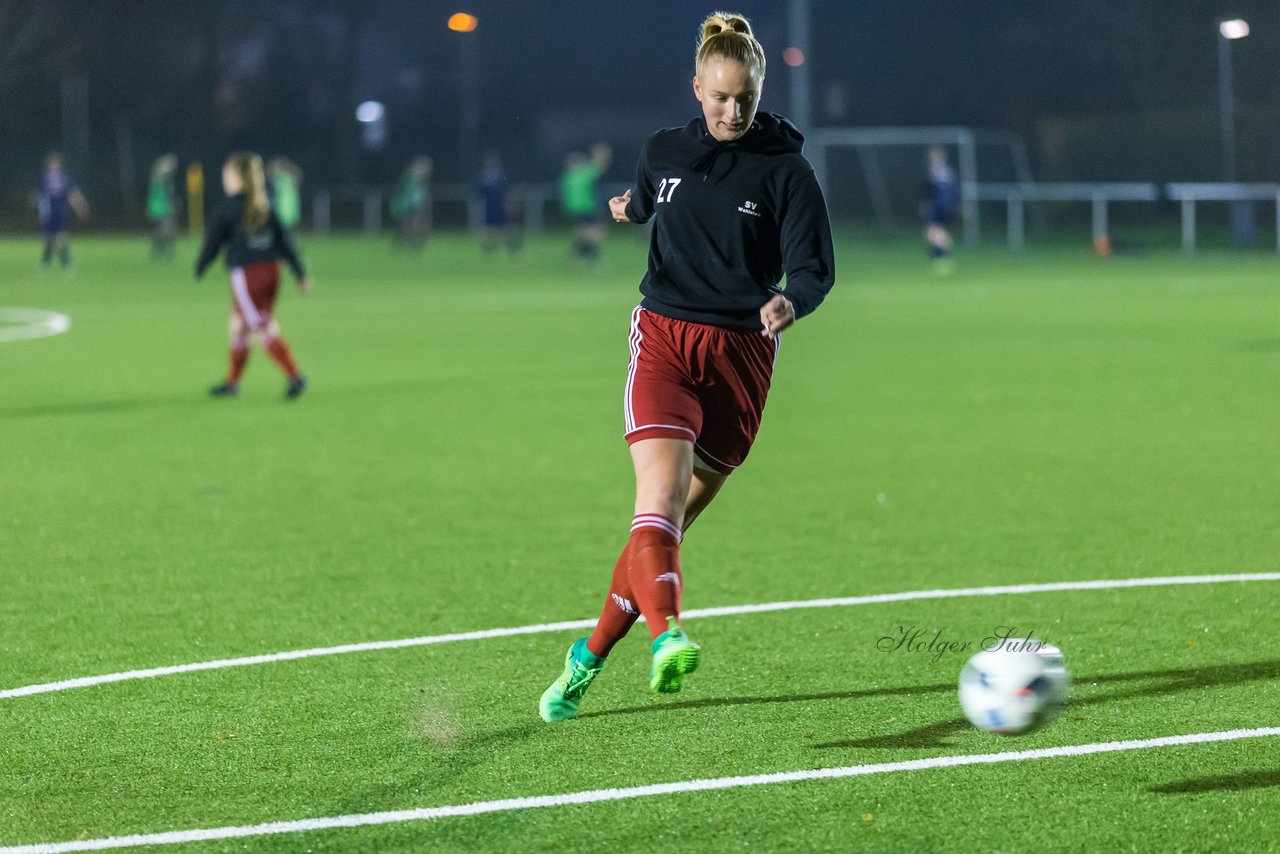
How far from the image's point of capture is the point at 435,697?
5.64 meters

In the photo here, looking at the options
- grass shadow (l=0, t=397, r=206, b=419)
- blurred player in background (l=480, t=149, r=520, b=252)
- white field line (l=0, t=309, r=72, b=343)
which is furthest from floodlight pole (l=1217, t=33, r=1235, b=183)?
grass shadow (l=0, t=397, r=206, b=419)

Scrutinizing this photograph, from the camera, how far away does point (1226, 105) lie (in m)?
41.3

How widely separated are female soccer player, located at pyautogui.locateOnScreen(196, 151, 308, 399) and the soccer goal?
30.5 m

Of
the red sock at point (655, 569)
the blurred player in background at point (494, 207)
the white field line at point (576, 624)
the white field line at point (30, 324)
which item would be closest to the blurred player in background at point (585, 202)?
the blurred player in background at point (494, 207)

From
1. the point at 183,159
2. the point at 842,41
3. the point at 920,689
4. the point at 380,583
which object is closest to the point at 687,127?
the point at 920,689

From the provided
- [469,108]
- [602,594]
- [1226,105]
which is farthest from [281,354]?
[469,108]

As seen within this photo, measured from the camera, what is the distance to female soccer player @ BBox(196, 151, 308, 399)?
46.2 ft

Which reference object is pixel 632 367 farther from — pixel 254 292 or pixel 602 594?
pixel 254 292

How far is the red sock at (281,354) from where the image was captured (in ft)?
46.5

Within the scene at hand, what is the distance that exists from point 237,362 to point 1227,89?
32.7 metres

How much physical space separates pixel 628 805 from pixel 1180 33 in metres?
47.0

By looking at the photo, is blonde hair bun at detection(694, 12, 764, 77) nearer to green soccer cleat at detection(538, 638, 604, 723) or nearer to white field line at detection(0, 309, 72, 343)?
green soccer cleat at detection(538, 638, 604, 723)

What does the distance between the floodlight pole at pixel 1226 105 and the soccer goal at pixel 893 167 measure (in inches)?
207

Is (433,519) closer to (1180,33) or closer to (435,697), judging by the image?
(435,697)
